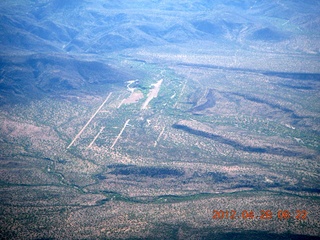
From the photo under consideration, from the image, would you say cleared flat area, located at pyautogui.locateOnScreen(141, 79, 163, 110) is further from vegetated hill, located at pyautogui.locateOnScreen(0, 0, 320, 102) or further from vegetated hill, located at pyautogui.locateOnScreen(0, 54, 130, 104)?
vegetated hill, located at pyautogui.locateOnScreen(0, 0, 320, 102)

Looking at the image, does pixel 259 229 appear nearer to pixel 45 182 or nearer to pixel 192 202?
pixel 192 202
